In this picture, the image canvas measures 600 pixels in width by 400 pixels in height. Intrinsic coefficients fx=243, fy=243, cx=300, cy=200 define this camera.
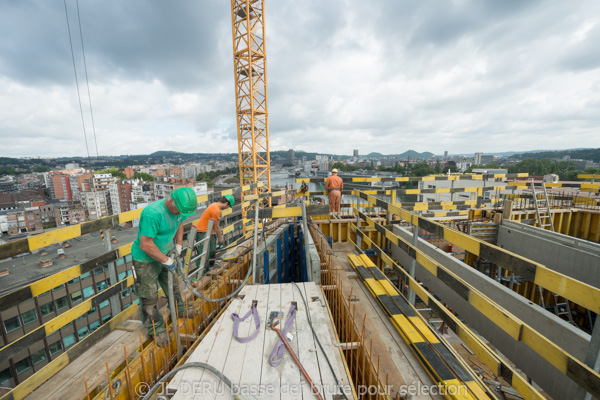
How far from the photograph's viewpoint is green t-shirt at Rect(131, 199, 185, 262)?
8.78 feet

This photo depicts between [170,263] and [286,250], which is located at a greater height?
[170,263]

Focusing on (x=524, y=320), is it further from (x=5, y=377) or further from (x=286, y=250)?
(x=5, y=377)

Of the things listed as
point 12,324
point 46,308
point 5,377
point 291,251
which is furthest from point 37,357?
point 291,251

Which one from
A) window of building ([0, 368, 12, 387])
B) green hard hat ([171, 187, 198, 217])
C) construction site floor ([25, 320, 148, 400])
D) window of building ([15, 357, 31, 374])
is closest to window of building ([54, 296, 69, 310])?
window of building ([15, 357, 31, 374])

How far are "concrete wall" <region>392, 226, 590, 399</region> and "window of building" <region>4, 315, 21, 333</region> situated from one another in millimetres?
28238

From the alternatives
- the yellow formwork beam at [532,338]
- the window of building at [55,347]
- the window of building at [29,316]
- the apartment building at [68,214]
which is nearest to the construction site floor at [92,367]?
the yellow formwork beam at [532,338]

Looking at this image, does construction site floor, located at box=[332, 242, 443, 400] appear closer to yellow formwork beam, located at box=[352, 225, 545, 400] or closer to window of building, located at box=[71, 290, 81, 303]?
yellow formwork beam, located at box=[352, 225, 545, 400]

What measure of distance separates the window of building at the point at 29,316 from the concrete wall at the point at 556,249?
101 ft

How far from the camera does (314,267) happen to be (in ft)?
12.5

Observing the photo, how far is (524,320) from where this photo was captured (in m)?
4.09

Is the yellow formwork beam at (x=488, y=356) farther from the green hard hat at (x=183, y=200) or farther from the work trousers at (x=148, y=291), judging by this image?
the work trousers at (x=148, y=291)

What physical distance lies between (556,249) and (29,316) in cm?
3184

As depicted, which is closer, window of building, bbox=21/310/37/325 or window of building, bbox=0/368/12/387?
window of building, bbox=0/368/12/387

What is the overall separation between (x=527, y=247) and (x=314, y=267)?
27.0 ft
